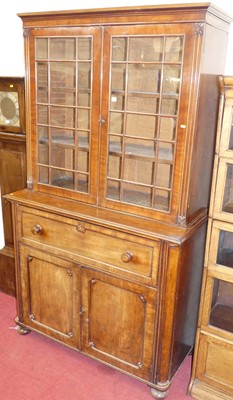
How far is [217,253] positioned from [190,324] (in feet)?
1.73

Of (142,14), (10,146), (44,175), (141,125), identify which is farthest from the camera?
(10,146)

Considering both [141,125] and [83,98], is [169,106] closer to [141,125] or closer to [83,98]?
[141,125]

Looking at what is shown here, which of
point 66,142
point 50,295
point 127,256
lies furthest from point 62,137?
point 50,295

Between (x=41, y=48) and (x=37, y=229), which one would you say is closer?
(x=41, y=48)

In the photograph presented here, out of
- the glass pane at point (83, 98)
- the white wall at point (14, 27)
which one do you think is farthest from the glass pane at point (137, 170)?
the white wall at point (14, 27)

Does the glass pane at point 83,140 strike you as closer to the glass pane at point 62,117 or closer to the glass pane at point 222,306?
the glass pane at point 62,117

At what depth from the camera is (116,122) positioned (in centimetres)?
184

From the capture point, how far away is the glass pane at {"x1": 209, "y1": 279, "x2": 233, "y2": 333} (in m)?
1.91

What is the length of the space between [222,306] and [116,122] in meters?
1.10

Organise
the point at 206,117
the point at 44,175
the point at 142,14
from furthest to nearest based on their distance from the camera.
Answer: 1. the point at 44,175
2. the point at 206,117
3. the point at 142,14

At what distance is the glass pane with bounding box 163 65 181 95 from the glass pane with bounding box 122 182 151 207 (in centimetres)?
46

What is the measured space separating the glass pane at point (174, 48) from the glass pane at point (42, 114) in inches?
28.3

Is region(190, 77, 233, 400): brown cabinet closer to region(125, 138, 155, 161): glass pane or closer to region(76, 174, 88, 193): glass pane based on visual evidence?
region(125, 138, 155, 161): glass pane

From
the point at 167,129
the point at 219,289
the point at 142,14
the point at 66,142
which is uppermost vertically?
the point at 142,14
